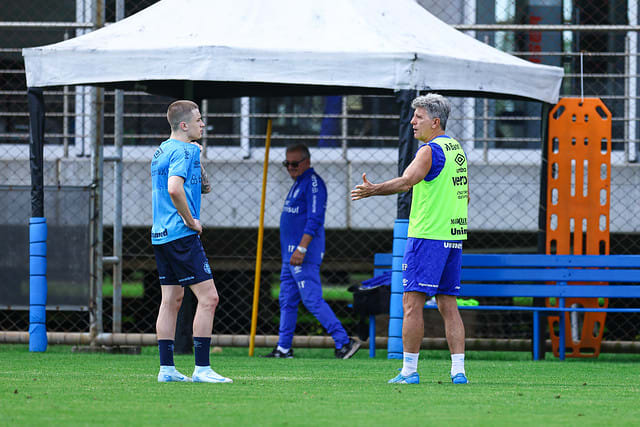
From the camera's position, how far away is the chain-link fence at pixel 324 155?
10.4 meters

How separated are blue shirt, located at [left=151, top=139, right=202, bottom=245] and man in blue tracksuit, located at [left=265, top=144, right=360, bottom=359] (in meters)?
2.94

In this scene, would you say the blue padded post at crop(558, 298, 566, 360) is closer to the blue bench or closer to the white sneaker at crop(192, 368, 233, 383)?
the blue bench

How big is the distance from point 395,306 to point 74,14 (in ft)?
19.2

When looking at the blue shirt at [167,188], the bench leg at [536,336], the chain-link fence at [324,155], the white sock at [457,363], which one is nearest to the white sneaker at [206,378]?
the blue shirt at [167,188]

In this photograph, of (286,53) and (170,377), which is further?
(286,53)

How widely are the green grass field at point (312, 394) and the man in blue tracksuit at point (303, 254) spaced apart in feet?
2.20

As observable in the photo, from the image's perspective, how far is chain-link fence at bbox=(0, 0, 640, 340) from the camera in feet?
34.2

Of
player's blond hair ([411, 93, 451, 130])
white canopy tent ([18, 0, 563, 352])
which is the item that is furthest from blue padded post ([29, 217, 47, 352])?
player's blond hair ([411, 93, 451, 130])

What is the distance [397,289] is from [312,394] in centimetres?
287

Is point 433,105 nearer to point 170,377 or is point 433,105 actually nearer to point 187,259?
point 187,259

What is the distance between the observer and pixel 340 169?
1048 cm

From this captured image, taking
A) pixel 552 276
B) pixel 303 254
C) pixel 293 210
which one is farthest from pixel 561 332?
pixel 293 210

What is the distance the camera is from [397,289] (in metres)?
8.41

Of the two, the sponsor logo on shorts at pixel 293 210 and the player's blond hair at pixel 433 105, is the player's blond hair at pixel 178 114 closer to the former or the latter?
the player's blond hair at pixel 433 105
